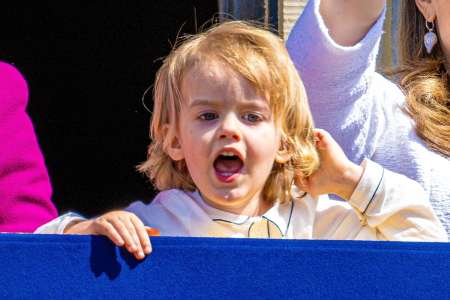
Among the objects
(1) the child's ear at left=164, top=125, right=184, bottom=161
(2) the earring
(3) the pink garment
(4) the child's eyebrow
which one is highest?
(4) the child's eyebrow

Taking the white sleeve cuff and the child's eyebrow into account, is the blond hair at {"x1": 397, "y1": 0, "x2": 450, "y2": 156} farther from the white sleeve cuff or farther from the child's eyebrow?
the white sleeve cuff

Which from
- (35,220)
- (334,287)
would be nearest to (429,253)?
(334,287)

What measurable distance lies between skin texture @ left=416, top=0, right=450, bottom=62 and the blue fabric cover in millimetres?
886

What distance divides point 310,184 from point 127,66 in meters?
1.85

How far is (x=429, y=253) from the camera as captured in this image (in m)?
1.74

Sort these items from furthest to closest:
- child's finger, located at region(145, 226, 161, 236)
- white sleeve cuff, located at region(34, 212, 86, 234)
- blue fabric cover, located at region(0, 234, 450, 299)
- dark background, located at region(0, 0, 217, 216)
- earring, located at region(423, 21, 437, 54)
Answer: dark background, located at region(0, 0, 217, 216)
earring, located at region(423, 21, 437, 54)
white sleeve cuff, located at region(34, 212, 86, 234)
child's finger, located at region(145, 226, 161, 236)
blue fabric cover, located at region(0, 234, 450, 299)

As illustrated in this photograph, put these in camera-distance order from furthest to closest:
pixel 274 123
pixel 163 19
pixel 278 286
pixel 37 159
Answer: pixel 163 19, pixel 37 159, pixel 274 123, pixel 278 286

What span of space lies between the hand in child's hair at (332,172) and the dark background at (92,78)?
1648mm

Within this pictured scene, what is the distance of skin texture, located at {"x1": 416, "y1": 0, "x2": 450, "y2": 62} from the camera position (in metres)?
2.50

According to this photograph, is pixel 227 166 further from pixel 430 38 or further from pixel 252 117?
pixel 430 38

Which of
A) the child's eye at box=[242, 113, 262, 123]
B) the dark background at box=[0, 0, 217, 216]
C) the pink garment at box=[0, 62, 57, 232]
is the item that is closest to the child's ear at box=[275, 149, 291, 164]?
the child's eye at box=[242, 113, 262, 123]

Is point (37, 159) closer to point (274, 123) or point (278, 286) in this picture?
point (274, 123)

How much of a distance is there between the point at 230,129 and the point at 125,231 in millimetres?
304

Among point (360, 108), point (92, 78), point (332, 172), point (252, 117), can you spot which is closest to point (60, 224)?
point (252, 117)
